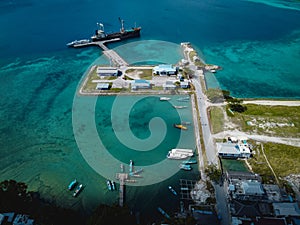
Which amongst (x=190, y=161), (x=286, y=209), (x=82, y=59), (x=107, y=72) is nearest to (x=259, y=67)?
(x=190, y=161)

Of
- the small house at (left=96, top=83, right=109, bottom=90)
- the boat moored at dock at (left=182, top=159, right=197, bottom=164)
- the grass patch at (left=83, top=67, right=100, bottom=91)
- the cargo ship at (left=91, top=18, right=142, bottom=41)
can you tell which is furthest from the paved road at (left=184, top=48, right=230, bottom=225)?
the cargo ship at (left=91, top=18, right=142, bottom=41)

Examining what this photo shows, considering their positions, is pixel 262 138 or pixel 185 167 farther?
pixel 262 138

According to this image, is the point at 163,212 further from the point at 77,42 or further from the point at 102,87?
the point at 77,42

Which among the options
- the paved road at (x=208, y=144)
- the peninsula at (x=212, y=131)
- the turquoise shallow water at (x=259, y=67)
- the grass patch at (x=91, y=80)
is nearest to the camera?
the paved road at (x=208, y=144)

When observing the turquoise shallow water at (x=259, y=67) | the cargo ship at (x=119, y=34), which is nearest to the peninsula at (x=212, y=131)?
the turquoise shallow water at (x=259, y=67)

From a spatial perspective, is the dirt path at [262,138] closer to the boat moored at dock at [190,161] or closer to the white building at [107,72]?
the boat moored at dock at [190,161]

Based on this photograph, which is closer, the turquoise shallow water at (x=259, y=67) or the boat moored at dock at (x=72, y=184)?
the boat moored at dock at (x=72, y=184)

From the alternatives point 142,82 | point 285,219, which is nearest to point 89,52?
point 142,82
